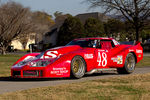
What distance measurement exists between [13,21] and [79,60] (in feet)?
80.1

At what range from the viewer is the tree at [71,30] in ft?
198

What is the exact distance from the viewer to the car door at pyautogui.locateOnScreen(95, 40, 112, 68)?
11.0 meters

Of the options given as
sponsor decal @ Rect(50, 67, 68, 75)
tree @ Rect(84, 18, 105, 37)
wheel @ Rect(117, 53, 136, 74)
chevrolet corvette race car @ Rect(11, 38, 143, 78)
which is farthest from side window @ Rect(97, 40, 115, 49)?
tree @ Rect(84, 18, 105, 37)

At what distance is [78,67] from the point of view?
1045cm

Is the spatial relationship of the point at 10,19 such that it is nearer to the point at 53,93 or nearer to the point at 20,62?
the point at 20,62

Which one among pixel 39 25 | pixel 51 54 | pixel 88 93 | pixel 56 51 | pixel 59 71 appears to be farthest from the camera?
pixel 39 25

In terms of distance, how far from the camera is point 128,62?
12430 mm

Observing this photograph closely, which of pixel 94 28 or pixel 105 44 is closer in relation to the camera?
pixel 105 44

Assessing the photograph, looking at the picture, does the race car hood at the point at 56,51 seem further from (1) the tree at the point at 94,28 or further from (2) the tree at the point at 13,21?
(1) the tree at the point at 94,28

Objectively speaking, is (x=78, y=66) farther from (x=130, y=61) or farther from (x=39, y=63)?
(x=130, y=61)

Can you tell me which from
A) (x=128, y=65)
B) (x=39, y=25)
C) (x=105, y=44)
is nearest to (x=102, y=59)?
(x=105, y=44)

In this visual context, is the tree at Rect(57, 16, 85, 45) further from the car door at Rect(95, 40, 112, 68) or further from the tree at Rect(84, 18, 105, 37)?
the car door at Rect(95, 40, 112, 68)

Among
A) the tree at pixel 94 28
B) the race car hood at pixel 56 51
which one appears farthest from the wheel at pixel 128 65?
the tree at pixel 94 28

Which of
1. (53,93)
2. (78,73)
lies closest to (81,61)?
(78,73)
